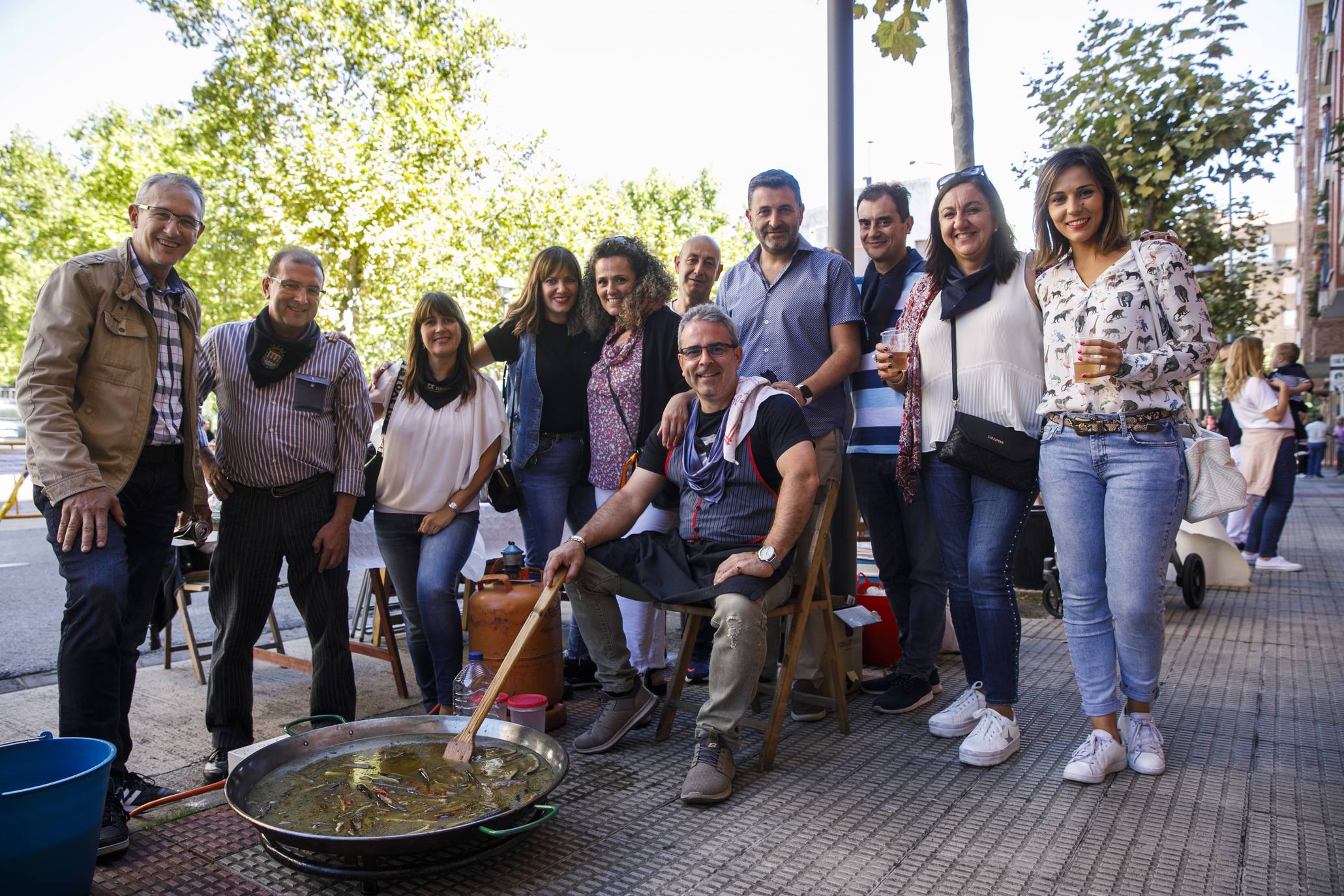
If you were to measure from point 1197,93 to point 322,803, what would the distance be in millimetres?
7619

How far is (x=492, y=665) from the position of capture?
3.95 meters

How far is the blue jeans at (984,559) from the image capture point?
343cm

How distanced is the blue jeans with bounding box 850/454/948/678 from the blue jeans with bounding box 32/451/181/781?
2.76 metres

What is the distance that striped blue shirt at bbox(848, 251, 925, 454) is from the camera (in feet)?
12.9

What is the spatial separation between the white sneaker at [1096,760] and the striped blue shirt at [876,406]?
1.34 m

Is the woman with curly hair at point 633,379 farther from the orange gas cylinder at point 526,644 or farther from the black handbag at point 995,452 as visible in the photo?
the black handbag at point 995,452

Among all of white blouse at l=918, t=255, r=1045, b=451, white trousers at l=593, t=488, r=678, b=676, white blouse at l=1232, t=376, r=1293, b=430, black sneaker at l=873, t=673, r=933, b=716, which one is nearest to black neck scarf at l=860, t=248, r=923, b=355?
white blouse at l=918, t=255, r=1045, b=451

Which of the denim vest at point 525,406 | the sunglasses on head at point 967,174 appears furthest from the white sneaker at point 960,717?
the denim vest at point 525,406

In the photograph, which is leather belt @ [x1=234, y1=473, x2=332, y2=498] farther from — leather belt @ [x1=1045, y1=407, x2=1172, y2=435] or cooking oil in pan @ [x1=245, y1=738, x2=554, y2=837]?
leather belt @ [x1=1045, y1=407, x2=1172, y2=435]

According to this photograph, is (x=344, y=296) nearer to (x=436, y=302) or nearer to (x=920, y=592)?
(x=436, y=302)

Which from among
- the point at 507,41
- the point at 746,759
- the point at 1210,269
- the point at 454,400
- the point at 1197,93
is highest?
the point at 507,41

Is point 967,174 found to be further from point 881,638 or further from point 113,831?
point 113,831

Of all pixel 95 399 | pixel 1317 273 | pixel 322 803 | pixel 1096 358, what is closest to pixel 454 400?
pixel 95 399

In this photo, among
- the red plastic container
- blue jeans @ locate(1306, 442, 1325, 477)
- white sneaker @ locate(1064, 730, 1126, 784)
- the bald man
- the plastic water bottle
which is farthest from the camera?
blue jeans @ locate(1306, 442, 1325, 477)
